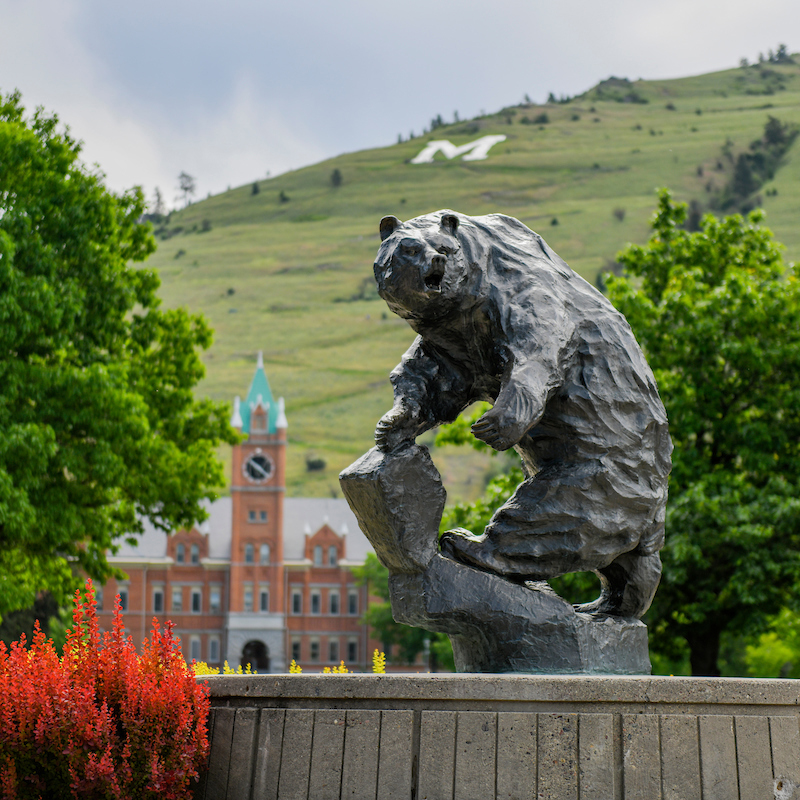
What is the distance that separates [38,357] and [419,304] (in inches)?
407

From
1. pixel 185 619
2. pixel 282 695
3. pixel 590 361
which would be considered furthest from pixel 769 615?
pixel 185 619

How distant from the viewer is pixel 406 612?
4848mm

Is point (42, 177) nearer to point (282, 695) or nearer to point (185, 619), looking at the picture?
point (282, 695)

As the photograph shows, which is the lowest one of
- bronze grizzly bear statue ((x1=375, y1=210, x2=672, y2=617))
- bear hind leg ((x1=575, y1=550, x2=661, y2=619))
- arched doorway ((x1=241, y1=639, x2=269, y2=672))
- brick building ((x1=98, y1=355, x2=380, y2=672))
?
bear hind leg ((x1=575, y1=550, x2=661, y2=619))

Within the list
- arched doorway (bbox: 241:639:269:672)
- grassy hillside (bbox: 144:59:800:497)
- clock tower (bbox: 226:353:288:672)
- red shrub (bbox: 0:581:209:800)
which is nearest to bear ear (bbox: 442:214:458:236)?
red shrub (bbox: 0:581:209:800)

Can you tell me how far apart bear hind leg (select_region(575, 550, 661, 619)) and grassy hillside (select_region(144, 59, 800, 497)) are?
8892cm

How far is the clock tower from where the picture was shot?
61031 millimetres

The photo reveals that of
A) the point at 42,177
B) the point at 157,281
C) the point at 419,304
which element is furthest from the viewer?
the point at 157,281

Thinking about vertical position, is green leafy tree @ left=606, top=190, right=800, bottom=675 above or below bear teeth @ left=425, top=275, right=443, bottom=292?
above

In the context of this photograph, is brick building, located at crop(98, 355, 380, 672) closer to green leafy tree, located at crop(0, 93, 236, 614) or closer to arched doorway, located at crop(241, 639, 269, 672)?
arched doorway, located at crop(241, 639, 269, 672)

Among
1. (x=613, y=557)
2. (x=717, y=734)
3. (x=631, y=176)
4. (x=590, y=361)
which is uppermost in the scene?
(x=631, y=176)

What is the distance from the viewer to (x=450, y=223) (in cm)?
482

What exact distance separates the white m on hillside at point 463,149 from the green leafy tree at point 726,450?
5181 inches

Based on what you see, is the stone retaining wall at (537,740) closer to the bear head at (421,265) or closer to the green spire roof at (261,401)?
the bear head at (421,265)
